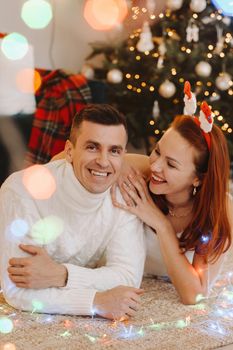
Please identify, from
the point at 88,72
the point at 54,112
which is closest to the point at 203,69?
the point at 88,72

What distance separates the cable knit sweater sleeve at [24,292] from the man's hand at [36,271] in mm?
21

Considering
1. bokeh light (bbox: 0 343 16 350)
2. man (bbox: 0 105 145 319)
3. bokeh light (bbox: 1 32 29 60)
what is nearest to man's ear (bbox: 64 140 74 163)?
man (bbox: 0 105 145 319)

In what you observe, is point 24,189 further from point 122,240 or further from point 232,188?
point 232,188

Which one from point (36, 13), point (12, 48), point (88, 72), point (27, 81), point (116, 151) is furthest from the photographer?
point (36, 13)

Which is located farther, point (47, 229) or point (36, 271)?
point (47, 229)

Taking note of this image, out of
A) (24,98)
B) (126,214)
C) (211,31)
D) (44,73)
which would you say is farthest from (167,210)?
(211,31)

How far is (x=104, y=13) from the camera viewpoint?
436cm

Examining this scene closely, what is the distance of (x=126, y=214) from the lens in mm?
2021

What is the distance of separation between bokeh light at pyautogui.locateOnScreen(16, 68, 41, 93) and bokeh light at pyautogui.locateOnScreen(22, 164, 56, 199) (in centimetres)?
138

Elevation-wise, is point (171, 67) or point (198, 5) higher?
point (198, 5)

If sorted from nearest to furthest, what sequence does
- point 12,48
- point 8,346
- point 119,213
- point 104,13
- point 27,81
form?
point 8,346, point 119,213, point 27,81, point 12,48, point 104,13

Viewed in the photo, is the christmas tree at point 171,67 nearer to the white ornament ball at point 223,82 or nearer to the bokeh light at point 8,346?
the white ornament ball at point 223,82

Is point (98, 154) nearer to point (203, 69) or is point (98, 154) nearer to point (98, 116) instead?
point (98, 116)

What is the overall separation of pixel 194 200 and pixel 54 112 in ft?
5.12
